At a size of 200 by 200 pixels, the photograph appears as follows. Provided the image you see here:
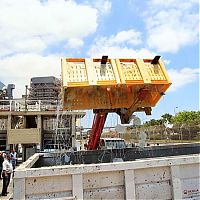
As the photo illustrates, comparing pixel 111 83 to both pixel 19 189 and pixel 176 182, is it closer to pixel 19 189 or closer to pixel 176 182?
pixel 176 182

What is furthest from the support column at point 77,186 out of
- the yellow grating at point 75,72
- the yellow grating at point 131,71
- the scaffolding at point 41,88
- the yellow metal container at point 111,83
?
the scaffolding at point 41,88

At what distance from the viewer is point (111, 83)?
488 cm

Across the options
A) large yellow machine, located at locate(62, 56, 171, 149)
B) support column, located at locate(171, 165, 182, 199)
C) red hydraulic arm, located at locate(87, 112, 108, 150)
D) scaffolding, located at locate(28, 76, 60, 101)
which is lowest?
support column, located at locate(171, 165, 182, 199)

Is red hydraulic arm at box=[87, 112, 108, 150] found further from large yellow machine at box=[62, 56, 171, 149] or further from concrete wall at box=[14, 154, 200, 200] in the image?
concrete wall at box=[14, 154, 200, 200]

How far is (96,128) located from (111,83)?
2.09m

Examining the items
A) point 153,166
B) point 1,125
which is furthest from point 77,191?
point 1,125

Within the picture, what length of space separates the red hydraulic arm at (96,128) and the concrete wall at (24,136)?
12.2 meters

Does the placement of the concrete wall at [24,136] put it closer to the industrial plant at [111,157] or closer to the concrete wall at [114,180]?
the industrial plant at [111,157]

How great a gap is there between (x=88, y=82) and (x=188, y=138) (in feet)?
76.4

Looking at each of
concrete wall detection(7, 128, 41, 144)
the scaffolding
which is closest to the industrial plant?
concrete wall detection(7, 128, 41, 144)

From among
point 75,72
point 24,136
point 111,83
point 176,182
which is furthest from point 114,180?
point 24,136

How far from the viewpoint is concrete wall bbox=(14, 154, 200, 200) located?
10.3 feet

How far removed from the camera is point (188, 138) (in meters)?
26.2

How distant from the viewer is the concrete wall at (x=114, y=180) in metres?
3.14
